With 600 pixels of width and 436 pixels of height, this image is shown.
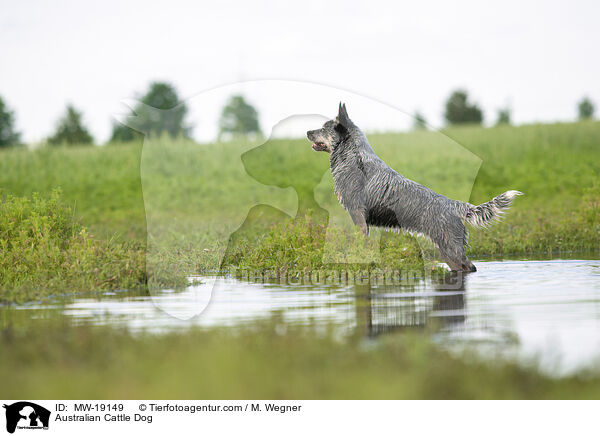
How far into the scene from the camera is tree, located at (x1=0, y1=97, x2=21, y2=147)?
2127 inches

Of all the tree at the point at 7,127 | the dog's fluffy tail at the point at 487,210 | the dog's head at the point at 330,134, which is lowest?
the dog's fluffy tail at the point at 487,210

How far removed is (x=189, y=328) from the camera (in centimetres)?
700

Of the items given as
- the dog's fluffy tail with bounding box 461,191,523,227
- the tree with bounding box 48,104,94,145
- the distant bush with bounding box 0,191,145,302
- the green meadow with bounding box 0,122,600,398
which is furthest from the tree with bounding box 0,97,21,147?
the dog's fluffy tail with bounding box 461,191,523,227

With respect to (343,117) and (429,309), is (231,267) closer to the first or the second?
(343,117)

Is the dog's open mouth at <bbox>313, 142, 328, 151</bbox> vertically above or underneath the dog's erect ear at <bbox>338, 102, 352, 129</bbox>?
underneath

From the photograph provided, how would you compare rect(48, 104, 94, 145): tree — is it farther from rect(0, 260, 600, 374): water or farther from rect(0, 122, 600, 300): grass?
rect(0, 260, 600, 374): water

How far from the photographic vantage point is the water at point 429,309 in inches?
233

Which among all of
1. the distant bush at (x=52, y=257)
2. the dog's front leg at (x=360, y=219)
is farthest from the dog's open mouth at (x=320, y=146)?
the distant bush at (x=52, y=257)

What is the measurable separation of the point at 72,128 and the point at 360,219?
164 ft

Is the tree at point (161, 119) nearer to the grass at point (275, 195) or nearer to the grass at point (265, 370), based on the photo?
the grass at point (275, 195)

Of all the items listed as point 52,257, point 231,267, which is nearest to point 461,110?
point 231,267

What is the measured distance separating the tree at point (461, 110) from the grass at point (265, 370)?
5280 centimetres

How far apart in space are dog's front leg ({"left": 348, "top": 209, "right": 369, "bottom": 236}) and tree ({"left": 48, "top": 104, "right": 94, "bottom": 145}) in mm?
48175
